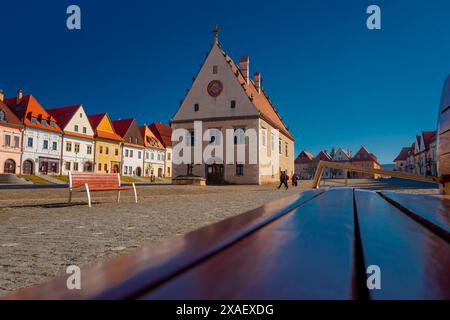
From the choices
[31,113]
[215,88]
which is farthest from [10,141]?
[215,88]

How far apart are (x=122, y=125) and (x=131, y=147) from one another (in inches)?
182

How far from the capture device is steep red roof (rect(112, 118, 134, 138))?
181ft

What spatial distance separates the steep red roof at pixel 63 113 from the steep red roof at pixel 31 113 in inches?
33.6

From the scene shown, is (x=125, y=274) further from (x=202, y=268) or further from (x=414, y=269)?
(x=414, y=269)

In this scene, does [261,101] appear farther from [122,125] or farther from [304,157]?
[304,157]

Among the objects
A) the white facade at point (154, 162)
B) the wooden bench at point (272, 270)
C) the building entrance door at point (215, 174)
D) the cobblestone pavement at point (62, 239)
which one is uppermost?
the white facade at point (154, 162)

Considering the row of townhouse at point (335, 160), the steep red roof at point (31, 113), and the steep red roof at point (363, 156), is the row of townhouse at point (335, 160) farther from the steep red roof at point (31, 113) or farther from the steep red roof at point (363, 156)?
the steep red roof at point (31, 113)

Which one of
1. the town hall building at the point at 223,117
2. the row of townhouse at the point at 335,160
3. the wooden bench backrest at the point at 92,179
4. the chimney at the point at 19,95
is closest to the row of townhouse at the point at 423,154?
the row of townhouse at the point at 335,160

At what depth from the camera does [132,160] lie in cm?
5509

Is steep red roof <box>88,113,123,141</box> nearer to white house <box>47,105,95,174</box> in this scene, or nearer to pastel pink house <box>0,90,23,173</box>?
white house <box>47,105,95,174</box>

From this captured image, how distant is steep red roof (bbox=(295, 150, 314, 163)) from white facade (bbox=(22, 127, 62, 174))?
72.4m

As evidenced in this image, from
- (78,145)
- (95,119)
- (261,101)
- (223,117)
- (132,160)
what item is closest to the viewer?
(223,117)

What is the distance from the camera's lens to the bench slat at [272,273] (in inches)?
18.2
